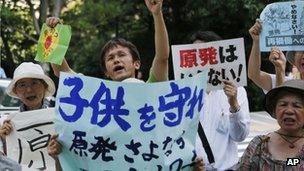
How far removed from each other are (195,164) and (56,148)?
68cm

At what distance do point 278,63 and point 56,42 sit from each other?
1.37 m

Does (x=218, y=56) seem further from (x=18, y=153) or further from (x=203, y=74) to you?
(x=18, y=153)

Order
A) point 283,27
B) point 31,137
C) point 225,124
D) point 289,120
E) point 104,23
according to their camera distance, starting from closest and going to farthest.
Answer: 1. point 289,120
2. point 225,124
3. point 31,137
4. point 283,27
5. point 104,23

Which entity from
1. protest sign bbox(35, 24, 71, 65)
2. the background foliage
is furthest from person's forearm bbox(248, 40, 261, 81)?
the background foliage

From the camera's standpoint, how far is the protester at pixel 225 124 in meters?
3.21

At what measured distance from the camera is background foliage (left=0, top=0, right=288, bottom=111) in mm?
13746

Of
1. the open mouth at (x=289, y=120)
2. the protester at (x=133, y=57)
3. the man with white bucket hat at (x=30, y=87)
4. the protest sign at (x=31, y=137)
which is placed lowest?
the protest sign at (x=31, y=137)

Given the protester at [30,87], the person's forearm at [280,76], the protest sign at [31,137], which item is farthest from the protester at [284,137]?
the protester at [30,87]

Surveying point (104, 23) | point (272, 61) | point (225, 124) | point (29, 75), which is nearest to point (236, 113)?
point (225, 124)

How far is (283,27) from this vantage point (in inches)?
140

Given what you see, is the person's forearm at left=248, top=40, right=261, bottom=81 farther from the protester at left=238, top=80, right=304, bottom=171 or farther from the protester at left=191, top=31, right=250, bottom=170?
the protester at left=238, top=80, right=304, bottom=171

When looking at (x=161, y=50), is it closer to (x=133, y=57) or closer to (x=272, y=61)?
(x=133, y=57)

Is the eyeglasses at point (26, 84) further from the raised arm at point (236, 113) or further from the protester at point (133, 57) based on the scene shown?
the raised arm at point (236, 113)

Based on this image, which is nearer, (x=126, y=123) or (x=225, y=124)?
(x=126, y=123)
